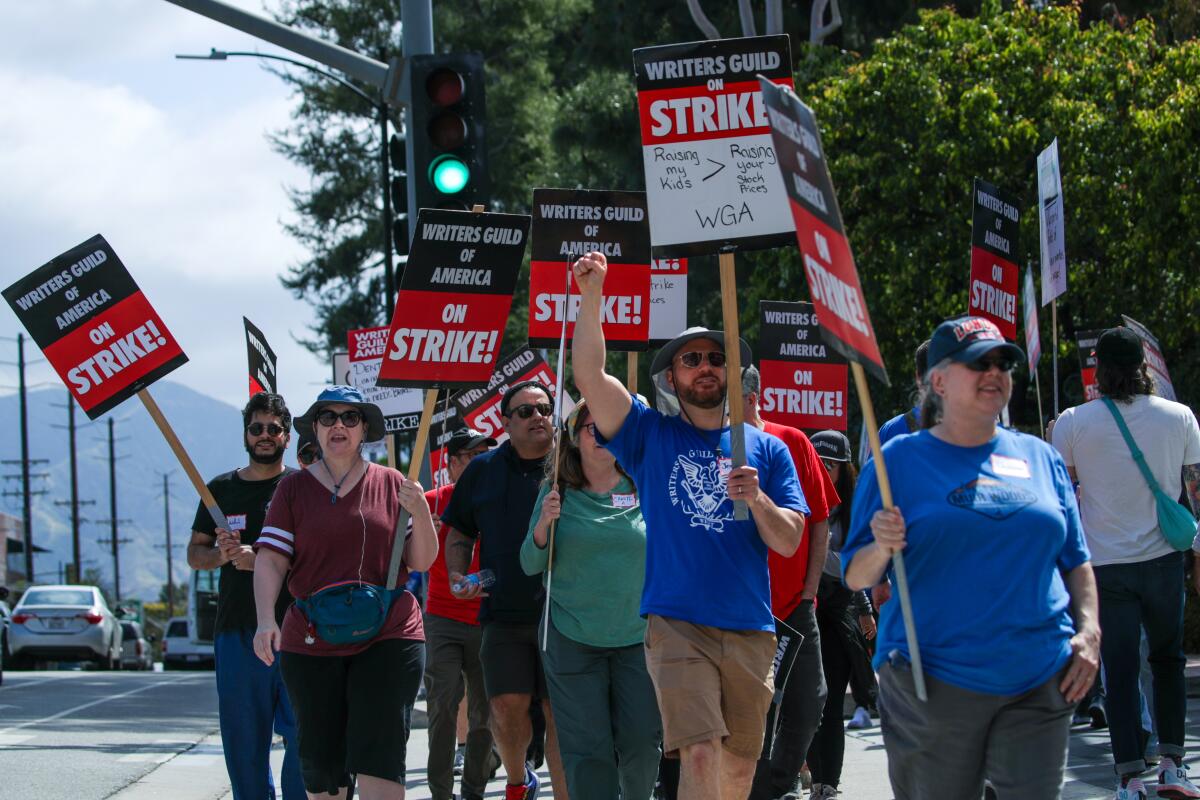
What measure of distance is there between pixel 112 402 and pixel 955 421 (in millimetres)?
4731

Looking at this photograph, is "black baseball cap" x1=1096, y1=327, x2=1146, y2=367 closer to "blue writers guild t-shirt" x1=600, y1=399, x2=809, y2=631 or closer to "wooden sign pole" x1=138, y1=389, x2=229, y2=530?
"blue writers guild t-shirt" x1=600, y1=399, x2=809, y2=631

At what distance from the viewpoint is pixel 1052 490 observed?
509 cm

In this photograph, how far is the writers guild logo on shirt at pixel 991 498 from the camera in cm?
493

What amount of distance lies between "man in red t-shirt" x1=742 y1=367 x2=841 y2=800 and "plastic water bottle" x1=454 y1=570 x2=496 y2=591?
136cm

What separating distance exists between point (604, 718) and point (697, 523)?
4.02ft

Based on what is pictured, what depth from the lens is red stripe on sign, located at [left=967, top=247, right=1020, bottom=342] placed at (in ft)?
33.3

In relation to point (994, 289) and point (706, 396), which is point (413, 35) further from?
point (706, 396)

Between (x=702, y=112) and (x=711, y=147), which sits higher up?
(x=702, y=112)

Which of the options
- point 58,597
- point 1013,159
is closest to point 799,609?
point 1013,159

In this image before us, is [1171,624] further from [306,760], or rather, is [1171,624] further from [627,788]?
[306,760]

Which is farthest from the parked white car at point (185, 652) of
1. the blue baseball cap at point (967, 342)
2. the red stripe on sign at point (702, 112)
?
the blue baseball cap at point (967, 342)

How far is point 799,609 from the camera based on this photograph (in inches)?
301

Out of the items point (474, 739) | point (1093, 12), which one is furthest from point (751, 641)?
point (1093, 12)

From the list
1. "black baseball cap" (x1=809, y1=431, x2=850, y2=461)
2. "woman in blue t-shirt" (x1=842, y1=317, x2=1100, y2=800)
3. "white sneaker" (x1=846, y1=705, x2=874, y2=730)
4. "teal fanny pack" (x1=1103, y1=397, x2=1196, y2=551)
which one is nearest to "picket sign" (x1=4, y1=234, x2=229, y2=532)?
"black baseball cap" (x1=809, y1=431, x2=850, y2=461)
